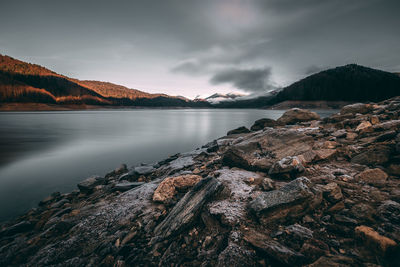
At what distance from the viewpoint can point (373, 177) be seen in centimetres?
352

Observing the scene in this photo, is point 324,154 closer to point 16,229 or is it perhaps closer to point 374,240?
point 374,240

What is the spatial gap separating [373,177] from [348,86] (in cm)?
16142

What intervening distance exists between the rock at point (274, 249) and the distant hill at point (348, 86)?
486 feet

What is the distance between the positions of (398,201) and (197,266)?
3.77 metres

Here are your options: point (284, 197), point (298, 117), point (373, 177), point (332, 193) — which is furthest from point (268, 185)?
point (298, 117)

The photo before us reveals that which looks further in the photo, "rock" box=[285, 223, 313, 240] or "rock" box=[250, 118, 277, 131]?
"rock" box=[250, 118, 277, 131]

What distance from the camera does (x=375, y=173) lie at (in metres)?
3.57

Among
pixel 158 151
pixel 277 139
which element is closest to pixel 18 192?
pixel 158 151

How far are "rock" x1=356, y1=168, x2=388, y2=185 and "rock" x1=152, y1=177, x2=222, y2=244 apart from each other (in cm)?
331

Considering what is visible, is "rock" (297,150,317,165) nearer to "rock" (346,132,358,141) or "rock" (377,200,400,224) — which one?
"rock" (377,200,400,224)

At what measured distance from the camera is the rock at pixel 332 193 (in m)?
3.05

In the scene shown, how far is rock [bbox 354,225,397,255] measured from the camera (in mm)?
2014

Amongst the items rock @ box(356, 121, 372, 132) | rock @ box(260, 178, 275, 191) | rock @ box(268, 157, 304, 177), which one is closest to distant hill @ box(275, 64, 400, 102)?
rock @ box(356, 121, 372, 132)

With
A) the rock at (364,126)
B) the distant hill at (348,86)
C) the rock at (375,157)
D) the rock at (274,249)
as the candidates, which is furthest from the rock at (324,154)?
the distant hill at (348,86)
